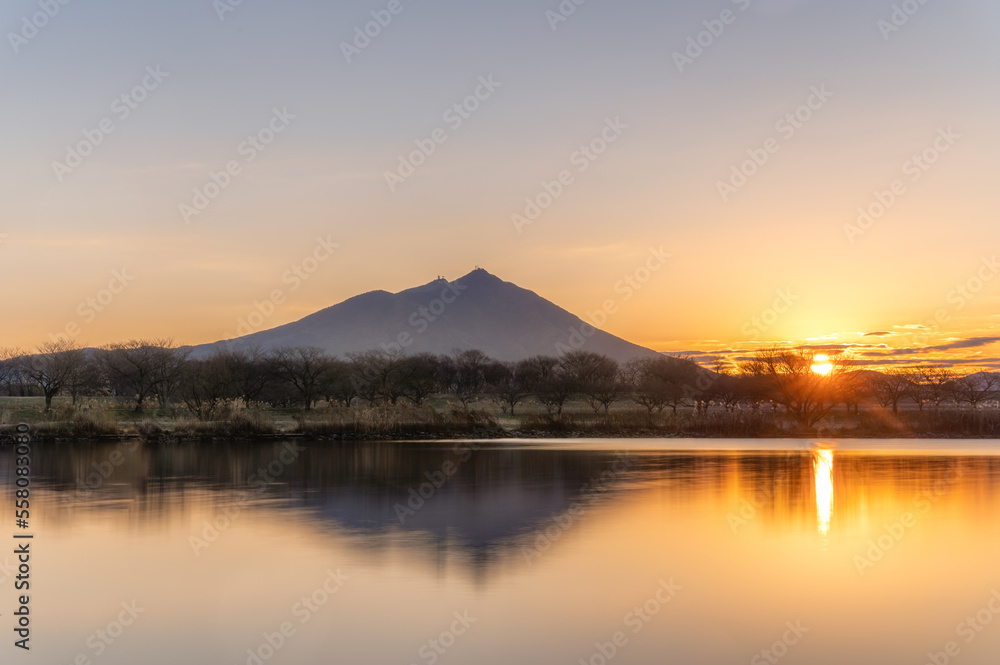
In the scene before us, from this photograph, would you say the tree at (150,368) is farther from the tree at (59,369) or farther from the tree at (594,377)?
the tree at (594,377)

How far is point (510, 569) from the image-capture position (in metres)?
13.9

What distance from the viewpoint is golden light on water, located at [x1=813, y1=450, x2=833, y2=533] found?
19516 mm

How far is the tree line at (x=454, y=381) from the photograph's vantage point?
77.6 meters

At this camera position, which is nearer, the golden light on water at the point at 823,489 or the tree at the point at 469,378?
the golden light on water at the point at 823,489

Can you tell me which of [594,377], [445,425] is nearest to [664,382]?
[594,377]

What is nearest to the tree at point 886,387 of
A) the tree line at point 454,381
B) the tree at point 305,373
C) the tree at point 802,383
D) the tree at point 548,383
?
the tree line at point 454,381

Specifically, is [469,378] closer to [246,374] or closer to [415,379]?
[415,379]

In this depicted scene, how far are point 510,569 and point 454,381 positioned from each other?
120 meters

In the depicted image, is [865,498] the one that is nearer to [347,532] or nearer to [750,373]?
[347,532]

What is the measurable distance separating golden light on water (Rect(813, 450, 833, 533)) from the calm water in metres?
0.13

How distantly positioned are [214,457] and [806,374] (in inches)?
2203

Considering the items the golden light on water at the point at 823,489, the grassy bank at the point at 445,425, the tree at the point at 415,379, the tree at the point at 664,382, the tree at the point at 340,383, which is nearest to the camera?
the golden light on water at the point at 823,489

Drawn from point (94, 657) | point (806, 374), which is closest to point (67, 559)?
point (94, 657)

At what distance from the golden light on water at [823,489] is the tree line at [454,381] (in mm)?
30832
